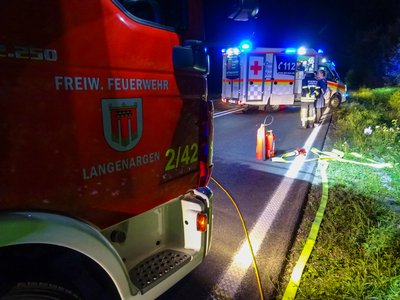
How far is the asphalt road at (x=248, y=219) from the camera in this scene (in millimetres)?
2826

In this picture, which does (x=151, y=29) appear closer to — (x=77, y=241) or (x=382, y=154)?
(x=77, y=241)

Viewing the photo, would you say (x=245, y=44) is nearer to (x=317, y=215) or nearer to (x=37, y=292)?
(x=37, y=292)

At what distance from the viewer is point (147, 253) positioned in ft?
7.41

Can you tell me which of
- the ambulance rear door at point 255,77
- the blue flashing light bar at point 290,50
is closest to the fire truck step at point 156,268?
the ambulance rear door at point 255,77

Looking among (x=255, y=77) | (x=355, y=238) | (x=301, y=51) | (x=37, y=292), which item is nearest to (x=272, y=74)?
(x=255, y=77)

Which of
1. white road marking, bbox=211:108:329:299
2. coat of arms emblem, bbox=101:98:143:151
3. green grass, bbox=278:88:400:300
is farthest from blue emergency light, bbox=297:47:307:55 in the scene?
coat of arms emblem, bbox=101:98:143:151

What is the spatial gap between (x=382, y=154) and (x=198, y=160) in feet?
19.0

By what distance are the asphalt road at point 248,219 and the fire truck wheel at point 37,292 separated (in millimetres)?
1281

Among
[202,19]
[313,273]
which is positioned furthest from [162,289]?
[202,19]

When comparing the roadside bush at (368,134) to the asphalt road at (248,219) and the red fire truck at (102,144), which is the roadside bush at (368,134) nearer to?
the asphalt road at (248,219)

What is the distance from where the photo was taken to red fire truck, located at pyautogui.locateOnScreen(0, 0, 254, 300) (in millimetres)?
1359

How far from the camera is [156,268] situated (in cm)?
215

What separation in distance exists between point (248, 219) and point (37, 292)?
295cm

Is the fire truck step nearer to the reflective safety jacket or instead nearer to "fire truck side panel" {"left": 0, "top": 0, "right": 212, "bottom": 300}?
"fire truck side panel" {"left": 0, "top": 0, "right": 212, "bottom": 300}
